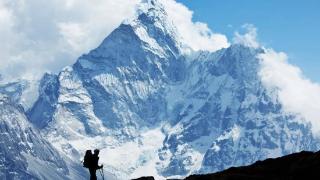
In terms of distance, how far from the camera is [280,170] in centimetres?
6009

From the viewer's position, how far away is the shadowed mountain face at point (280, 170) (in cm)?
5506

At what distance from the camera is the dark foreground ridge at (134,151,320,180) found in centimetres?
5500

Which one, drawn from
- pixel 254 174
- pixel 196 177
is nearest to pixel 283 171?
pixel 254 174

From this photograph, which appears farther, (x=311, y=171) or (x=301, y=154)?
(x=301, y=154)

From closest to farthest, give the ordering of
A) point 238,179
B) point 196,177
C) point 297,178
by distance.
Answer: point 297,178
point 238,179
point 196,177

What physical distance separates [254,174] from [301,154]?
6189 mm

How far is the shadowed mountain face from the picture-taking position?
5506 centimetres

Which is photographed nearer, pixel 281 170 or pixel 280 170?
pixel 281 170

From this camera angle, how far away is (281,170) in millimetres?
59969

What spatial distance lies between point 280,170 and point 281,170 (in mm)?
136

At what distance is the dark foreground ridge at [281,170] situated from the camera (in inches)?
2165

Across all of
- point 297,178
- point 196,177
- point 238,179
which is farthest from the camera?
point 196,177

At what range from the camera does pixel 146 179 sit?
63219mm

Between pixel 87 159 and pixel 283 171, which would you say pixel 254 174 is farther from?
pixel 87 159
